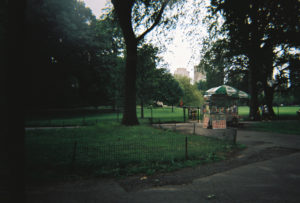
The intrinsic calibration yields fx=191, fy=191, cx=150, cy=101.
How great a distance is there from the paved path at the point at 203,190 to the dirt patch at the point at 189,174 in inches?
7.5

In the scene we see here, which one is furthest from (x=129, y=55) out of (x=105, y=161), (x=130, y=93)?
(x=105, y=161)

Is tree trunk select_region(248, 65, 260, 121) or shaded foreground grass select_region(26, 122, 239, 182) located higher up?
tree trunk select_region(248, 65, 260, 121)

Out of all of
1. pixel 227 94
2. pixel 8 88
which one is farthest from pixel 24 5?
pixel 227 94

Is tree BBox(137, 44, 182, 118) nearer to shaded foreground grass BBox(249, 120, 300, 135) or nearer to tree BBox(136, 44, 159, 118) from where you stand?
tree BBox(136, 44, 159, 118)

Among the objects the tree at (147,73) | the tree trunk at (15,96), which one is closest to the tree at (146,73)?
the tree at (147,73)

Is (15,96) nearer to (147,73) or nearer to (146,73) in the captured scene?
(147,73)

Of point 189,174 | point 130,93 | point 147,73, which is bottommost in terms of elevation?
point 189,174

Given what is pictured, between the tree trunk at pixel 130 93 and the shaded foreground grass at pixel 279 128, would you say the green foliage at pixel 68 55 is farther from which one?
the shaded foreground grass at pixel 279 128

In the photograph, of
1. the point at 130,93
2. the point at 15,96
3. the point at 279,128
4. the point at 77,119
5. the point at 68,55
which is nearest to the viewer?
the point at 15,96

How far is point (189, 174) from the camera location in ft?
17.2

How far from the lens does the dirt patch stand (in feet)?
15.1

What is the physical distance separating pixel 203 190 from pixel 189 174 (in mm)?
1048

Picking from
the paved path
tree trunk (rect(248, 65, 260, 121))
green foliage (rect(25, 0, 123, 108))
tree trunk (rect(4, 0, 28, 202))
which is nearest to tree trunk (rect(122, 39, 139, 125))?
green foliage (rect(25, 0, 123, 108))

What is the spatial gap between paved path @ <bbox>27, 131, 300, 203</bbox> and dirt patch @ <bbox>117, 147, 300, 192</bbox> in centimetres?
19
